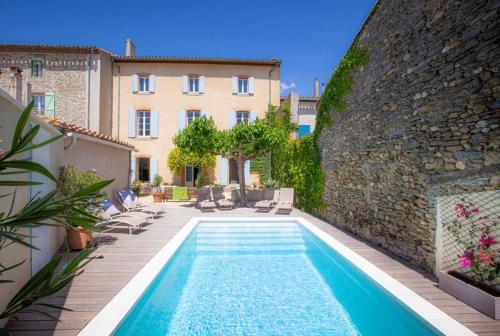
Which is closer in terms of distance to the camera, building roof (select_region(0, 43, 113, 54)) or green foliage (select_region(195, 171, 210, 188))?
building roof (select_region(0, 43, 113, 54))

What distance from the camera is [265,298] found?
12.8 feet

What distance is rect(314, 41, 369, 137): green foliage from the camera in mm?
6590

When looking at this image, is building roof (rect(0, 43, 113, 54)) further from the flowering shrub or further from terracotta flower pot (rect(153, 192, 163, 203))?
the flowering shrub

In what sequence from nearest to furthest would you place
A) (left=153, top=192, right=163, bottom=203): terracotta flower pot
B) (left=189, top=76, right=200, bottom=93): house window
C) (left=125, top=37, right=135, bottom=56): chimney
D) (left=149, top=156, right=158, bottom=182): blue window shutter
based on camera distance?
(left=153, top=192, right=163, bottom=203): terracotta flower pot → (left=149, top=156, right=158, bottom=182): blue window shutter → (left=189, top=76, right=200, bottom=93): house window → (left=125, top=37, right=135, bottom=56): chimney

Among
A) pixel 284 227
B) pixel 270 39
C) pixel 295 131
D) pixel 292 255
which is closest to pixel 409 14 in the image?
pixel 292 255

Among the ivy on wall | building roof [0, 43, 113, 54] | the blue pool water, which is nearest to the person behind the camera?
the blue pool water

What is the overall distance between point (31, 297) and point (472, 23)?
535 centimetres

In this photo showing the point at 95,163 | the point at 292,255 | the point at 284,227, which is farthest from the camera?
the point at 284,227

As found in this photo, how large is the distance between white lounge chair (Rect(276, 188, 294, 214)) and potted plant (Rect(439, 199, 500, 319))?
6.13m

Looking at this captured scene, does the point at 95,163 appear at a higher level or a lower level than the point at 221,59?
lower

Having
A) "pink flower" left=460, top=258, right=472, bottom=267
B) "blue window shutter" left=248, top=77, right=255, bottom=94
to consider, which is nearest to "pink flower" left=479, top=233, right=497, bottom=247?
"pink flower" left=460, top=258, right=472, bottom=267

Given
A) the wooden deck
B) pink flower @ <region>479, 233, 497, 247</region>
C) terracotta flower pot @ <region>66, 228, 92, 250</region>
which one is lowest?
the wooden deck

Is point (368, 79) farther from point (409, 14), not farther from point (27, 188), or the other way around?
point (27, 188)

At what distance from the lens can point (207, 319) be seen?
3.37 metres
